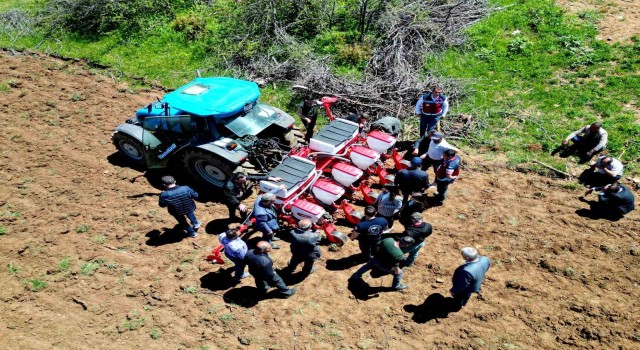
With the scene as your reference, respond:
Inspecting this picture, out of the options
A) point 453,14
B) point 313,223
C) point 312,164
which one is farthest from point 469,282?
point 453,14

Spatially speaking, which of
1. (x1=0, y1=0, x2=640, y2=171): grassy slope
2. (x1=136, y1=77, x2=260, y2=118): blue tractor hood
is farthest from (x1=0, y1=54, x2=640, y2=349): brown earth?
(x1=136, y1=77, x2=260, y2=118): blue tractor hood

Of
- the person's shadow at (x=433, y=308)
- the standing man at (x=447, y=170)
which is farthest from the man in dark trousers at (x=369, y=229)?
the standing man at (x=447, y=170)

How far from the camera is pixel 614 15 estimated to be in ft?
45.9

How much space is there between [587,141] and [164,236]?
28.9 feet

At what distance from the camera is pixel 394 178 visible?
367 inches

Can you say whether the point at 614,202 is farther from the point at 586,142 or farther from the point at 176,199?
the point at 176,199

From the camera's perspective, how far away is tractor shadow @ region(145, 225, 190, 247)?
8.62 m

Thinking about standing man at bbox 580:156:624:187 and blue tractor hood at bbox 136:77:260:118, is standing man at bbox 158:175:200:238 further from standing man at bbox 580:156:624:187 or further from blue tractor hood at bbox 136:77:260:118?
standing man at bbox 580:156:624:187

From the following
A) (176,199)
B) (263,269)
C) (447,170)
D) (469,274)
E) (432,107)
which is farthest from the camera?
(432,107)

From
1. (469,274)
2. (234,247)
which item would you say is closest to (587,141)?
(469,274)

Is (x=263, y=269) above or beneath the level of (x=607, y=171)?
beneath

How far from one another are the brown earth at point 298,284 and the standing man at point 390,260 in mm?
291

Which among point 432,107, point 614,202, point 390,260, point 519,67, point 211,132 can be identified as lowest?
point 614,202

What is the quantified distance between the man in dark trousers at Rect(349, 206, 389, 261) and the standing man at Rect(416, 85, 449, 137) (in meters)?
3.59
